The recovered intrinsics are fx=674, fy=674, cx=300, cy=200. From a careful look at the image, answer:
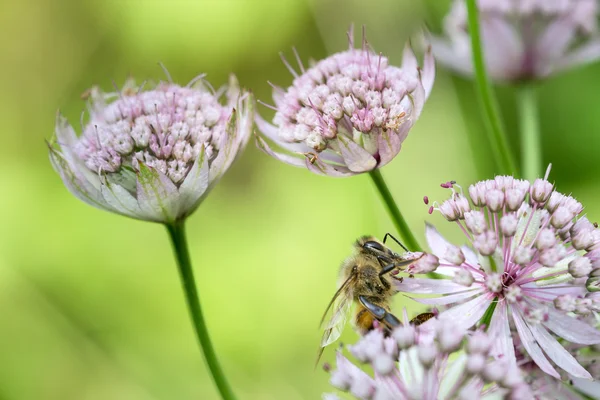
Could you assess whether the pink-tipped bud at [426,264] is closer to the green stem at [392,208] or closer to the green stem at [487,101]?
the green stem at [392,208]

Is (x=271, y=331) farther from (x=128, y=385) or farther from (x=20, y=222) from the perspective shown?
(x=20, y=222)

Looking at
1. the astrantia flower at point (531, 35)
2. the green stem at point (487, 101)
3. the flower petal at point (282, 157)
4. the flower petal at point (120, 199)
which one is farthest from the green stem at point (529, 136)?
the flower petal at point (120, 199)

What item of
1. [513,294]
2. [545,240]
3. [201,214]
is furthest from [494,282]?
[201,214]

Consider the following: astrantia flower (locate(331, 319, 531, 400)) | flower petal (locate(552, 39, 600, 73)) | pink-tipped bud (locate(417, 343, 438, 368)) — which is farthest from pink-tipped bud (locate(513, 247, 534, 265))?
flower petal (locate(552, 39, 600, 73))

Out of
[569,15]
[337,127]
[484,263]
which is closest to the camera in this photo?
[484,263]

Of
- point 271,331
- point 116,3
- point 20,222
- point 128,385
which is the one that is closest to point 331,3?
point 116,3

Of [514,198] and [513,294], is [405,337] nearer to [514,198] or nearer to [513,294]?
[513,294]
